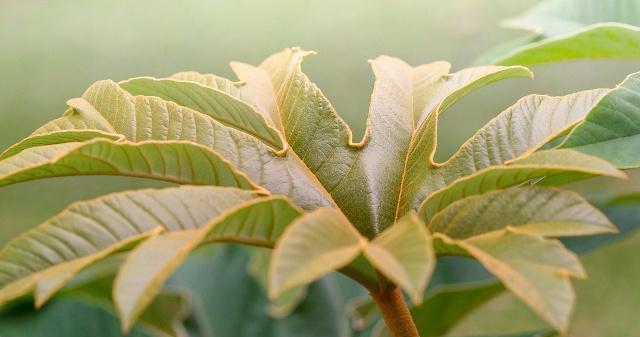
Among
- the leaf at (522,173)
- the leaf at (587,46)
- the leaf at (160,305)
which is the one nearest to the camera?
the leaf at (522,173)

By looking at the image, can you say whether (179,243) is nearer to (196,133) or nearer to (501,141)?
(196,133)

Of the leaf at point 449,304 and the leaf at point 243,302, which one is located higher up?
the leaf at point 449,304

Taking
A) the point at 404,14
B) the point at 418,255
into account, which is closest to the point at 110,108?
the point at 418,255

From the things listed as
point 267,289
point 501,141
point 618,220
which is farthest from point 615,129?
point 267,289

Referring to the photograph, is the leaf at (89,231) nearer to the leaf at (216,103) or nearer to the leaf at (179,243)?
the leaf at (179,243)

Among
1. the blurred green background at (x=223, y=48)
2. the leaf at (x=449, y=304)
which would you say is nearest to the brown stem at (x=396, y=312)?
the leaf at (x=449, y=304)

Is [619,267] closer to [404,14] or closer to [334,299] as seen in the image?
[334,299]
